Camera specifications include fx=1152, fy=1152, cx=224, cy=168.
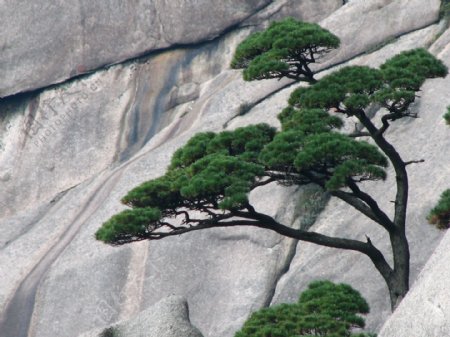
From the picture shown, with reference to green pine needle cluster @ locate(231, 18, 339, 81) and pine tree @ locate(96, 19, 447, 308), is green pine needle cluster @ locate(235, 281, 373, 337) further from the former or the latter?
green pine needle cluster @ locate(231, 18, 339, 81)

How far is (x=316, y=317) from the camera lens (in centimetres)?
1778

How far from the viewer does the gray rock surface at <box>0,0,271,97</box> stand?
131 feet

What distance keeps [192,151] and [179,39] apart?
1963 cm

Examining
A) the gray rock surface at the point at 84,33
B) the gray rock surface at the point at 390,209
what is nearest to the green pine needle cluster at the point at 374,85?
the gray rock surface at the point at 390,209

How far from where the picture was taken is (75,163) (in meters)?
38.6

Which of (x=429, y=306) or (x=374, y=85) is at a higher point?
(x=429, y=306)

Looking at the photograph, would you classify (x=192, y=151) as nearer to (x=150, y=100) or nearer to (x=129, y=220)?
(x=129, y=220)

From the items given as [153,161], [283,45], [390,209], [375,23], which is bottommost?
[153,161]

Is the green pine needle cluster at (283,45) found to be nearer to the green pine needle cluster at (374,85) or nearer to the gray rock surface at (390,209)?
the green pine needle cluster at (374,85)

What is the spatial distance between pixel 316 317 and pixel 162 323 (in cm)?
514

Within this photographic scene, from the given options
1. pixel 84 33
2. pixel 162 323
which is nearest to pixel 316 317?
pixel 162 323

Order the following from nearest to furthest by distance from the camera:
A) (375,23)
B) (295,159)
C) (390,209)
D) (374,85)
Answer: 1. (295,159)
2. (374,85)
3. (390,209)
4. (375,23)

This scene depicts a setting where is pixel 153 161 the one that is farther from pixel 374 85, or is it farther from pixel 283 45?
pixel 374 85

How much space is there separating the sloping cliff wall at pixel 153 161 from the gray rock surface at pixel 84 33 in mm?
50
